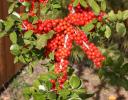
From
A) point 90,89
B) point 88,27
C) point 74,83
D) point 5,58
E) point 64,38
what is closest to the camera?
point 74,83

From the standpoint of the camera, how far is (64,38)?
81.1 inches

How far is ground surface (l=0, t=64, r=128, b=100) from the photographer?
6.05m

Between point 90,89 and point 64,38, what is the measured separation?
4387 mm

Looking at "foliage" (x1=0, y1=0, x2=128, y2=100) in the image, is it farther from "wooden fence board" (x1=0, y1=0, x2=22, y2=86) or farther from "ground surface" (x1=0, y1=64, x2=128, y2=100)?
"ground surface" (x1=0, y1=64, x2=128, y2=100)

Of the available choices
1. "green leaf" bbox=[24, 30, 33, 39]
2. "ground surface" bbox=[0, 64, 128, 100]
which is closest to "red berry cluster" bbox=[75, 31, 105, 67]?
"green leaf" bbox=[24, 30, 33, 39]

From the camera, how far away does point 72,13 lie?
226 cm

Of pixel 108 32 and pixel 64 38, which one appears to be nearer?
pixel 64 38

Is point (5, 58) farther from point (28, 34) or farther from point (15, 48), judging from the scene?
point (28, 34)

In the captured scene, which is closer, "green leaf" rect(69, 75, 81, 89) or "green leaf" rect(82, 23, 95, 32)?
"green leaf" rect(69, 75, 81, 89)

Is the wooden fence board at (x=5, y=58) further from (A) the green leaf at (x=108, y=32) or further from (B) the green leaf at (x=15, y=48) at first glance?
(A) the green leaf at (x=108, y=32)

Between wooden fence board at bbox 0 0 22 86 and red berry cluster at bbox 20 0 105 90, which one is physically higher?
red berry cluster at bbox 20 0 105 90

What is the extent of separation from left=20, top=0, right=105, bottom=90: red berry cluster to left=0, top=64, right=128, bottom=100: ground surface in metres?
3.90

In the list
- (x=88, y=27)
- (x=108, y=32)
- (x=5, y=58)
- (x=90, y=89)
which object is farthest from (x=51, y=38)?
(x=90, y=89)

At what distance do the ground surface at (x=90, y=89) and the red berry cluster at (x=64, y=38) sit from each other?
3.90m
